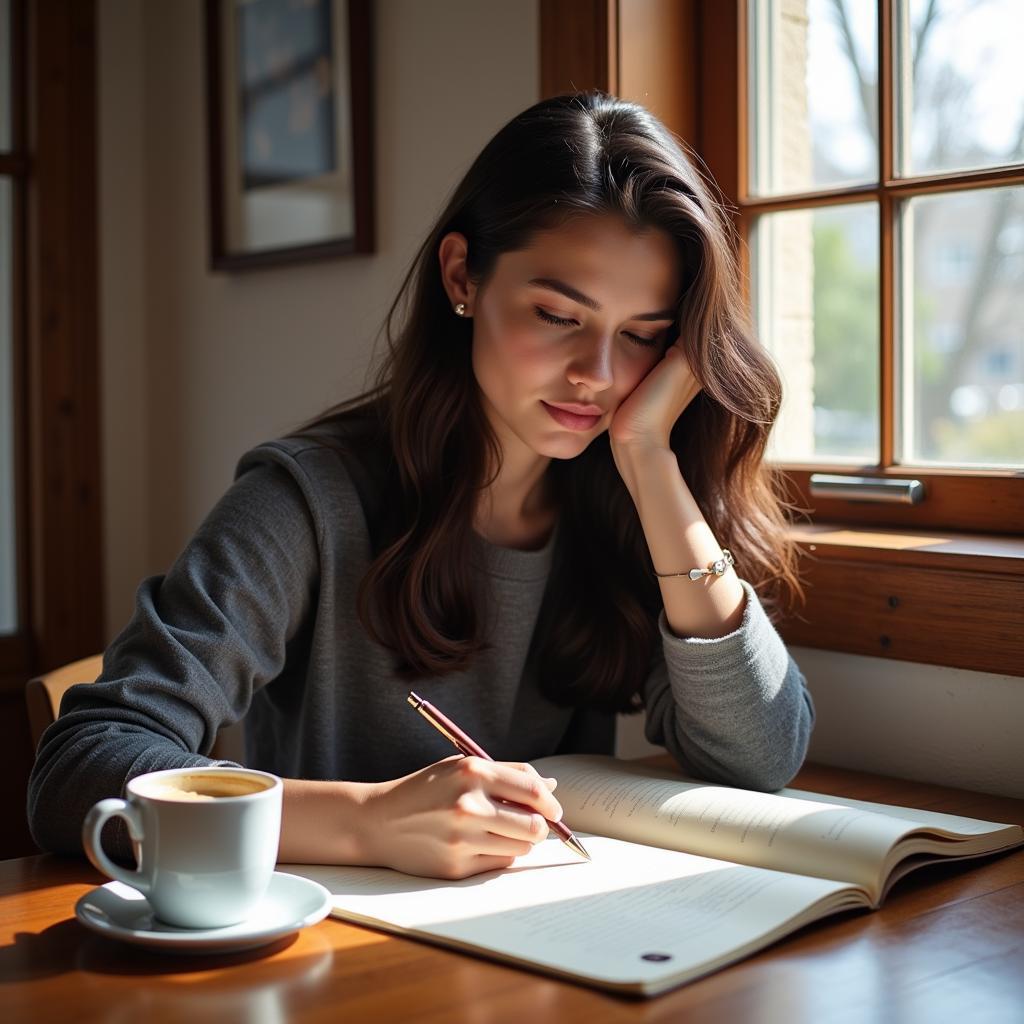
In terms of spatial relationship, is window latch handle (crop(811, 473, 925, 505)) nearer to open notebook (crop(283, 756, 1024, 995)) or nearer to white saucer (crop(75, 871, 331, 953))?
open notebook (crop(283, 756, 1024, 995))

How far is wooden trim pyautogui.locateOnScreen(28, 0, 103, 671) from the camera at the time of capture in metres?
2.71

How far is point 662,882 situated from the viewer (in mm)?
1070

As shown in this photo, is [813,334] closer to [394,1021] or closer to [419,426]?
[419,426]

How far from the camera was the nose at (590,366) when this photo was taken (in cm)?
141

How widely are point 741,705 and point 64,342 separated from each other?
1881 millimetres

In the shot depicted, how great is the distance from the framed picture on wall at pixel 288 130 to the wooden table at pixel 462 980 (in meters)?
1.54

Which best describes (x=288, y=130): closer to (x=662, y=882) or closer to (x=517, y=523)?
(x=517, y=523)

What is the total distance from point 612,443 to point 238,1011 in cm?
84

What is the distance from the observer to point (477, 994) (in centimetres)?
86

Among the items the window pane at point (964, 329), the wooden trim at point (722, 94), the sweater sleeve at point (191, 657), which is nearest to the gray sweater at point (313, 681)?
the sweater sleeve at point (191, 657)

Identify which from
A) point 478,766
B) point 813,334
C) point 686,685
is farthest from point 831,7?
point 478,766

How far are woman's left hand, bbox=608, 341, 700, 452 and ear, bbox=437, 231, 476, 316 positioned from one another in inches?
8.3

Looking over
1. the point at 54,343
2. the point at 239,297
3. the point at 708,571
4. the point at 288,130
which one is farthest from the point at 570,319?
the point at 54,343

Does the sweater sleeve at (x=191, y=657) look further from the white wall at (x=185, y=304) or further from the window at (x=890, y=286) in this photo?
the white wall at (x=185, y=304)
